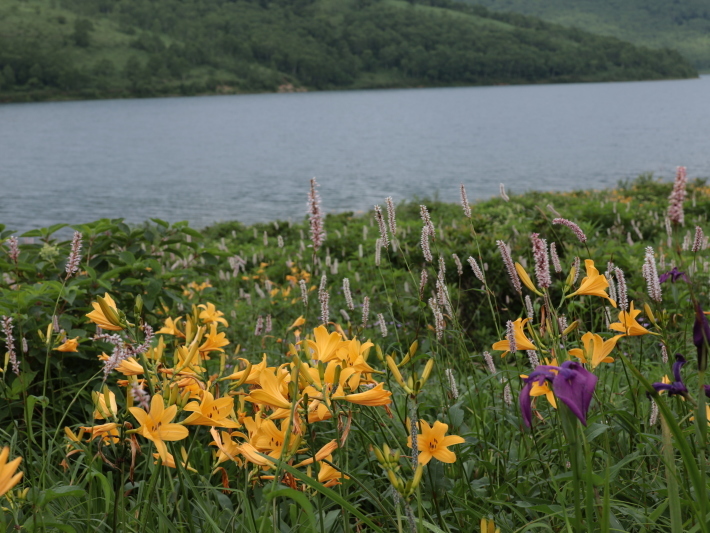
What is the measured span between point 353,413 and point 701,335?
114cm

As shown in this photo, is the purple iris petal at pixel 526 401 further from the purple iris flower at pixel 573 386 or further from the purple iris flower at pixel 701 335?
the purple iris flower at pixel 701 335

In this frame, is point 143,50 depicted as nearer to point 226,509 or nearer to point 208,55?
point 208,55

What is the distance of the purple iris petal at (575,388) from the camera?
84 centimetres

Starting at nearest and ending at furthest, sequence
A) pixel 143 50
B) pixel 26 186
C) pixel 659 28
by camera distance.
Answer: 1. pixel 26 186
2. pixel 143 50
3. pixel 659 28

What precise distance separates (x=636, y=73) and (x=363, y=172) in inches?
4770

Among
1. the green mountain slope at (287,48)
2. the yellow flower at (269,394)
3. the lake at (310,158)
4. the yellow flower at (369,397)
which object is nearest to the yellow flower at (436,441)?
the yellow flower at (369,397)

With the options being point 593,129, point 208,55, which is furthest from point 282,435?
point 208,55

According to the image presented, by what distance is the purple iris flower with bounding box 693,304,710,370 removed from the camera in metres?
0.84

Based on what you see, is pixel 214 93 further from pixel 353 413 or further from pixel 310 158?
pixel 353 413

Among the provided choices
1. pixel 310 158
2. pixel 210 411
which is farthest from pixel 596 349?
pixel 310 158

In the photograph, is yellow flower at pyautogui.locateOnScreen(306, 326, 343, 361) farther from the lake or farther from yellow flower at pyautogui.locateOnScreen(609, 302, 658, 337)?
the lake

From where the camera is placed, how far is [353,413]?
1.83 metres

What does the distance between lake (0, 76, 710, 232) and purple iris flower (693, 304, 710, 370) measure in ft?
30.1

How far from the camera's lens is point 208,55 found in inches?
4660
